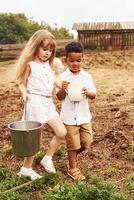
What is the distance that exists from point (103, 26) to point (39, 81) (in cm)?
1348

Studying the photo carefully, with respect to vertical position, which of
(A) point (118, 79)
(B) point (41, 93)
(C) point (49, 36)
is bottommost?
(A) point (118, 79)

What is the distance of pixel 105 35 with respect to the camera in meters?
18.2

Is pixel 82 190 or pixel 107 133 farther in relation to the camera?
pixel 107 133

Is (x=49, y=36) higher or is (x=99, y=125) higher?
(x=49, y=36)

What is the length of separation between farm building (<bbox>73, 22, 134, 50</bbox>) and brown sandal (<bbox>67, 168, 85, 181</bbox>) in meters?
12.8

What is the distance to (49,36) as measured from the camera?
5141 millimetres

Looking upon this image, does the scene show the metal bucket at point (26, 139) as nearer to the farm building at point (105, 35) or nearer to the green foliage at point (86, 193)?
the green foliage at point (86, 193)

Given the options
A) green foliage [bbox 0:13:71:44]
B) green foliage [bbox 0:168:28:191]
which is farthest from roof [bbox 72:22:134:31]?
green foliage [bbox 0:168:28:191]

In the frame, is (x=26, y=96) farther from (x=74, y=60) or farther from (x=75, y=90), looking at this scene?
(x=74, y=60)

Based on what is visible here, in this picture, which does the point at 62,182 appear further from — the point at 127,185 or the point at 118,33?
the point at 118,33

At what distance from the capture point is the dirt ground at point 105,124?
5703 millimetres

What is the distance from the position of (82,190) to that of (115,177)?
3.39 ft

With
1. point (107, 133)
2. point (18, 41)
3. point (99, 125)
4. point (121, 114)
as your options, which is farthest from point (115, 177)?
point (18, 41)

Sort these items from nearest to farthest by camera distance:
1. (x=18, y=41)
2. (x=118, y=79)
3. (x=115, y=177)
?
(x=115, y=177) < (x=118, y=79) < (x=18, y=41)
